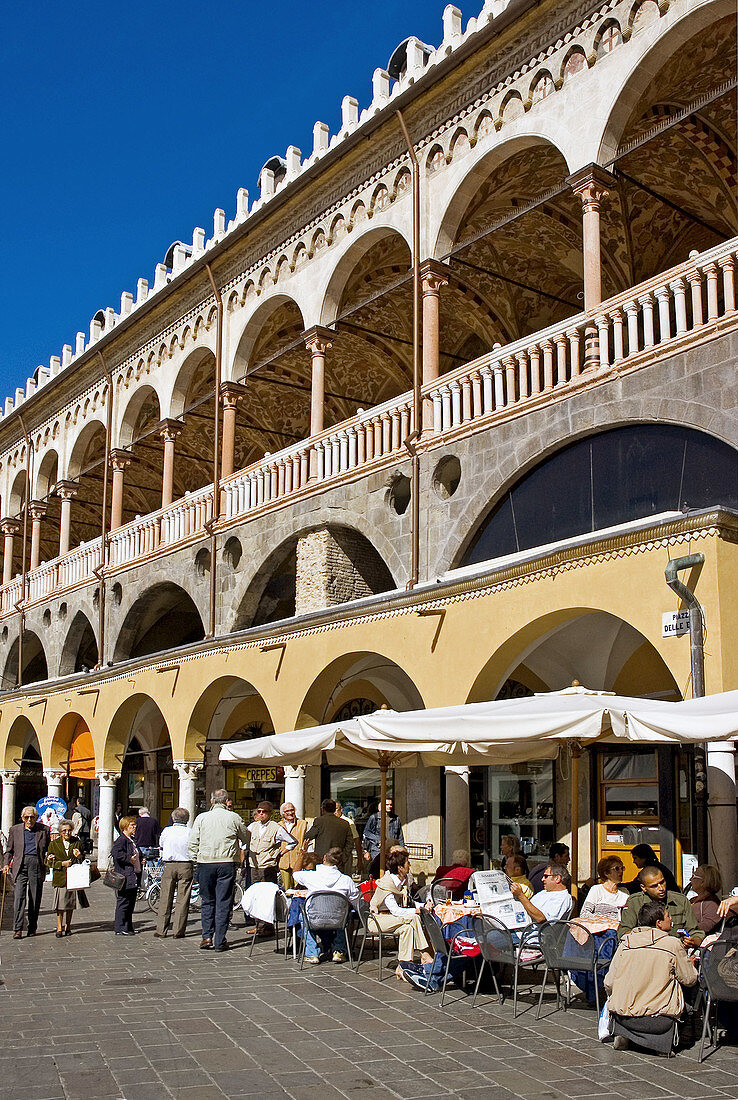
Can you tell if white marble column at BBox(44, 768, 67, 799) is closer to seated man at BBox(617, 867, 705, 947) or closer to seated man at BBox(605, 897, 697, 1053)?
seated man at BBox(617, 867, 705, 947)

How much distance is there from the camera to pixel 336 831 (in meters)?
11.3

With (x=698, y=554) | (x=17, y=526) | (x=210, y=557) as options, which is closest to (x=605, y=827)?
(x=698, y=554)

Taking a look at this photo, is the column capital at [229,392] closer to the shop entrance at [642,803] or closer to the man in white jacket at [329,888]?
the shop entrance at [642,803]

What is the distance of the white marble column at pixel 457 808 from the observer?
38.7 feet

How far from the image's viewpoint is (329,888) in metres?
9.34

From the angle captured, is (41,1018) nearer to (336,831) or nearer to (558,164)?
(336,831)

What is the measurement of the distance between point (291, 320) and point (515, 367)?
8036mm

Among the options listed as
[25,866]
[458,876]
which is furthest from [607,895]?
Answer: [25,866]

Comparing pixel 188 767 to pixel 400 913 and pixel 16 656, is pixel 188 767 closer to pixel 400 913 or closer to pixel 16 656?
pixel 400 913

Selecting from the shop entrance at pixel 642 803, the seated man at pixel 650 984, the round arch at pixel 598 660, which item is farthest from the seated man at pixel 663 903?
the round arch at pixel 598 660

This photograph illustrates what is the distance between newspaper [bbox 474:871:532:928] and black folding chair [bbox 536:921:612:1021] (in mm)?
544

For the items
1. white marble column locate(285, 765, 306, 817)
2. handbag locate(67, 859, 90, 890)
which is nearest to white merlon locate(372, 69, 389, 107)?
white marble column locate(285, 765, 306, 817)

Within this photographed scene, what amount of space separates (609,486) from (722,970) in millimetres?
6406

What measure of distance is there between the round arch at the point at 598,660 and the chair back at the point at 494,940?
3849mm
